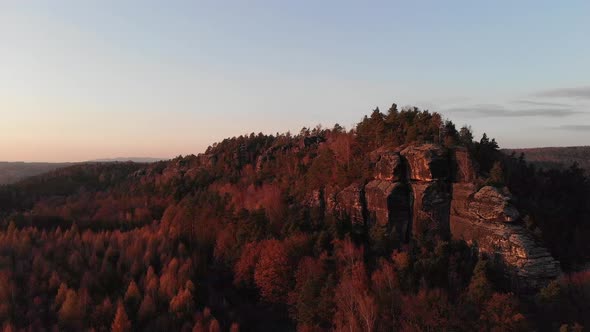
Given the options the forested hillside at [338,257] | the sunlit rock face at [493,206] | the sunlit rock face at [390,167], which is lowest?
the forested hillside at [338,257]

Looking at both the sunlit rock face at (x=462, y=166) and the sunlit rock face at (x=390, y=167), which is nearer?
the sunlit rock face at (x=462, y=166)

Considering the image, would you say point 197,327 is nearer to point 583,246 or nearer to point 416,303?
point 416,303

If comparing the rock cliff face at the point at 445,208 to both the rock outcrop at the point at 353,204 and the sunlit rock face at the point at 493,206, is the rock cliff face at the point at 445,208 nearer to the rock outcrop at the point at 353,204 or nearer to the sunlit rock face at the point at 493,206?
the sunlit rock face at the point at 493,206

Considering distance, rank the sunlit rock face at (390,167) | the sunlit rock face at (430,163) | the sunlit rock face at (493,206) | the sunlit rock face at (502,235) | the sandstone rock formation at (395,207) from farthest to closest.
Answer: the sunlit rock face at (390,167) < the sandstone rock formation at (395,207) < the sunlit rock face at (430,163) < the sunlit rock face at (493,206) < the sunlit rock face at (502,235)

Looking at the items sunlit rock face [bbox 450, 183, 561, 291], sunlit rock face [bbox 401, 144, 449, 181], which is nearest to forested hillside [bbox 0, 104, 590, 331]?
sunlit rock face [bbox 401, 144, 449, 181]

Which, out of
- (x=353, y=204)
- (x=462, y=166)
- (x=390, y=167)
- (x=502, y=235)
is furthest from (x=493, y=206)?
(x=353, y=204)

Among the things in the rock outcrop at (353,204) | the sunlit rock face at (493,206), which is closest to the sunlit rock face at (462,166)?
the sunlit rock face at (493,206)

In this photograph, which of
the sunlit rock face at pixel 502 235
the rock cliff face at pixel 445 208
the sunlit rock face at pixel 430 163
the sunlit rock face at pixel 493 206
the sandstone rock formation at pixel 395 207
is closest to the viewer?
the sunlit rock face at pixel 502 235
